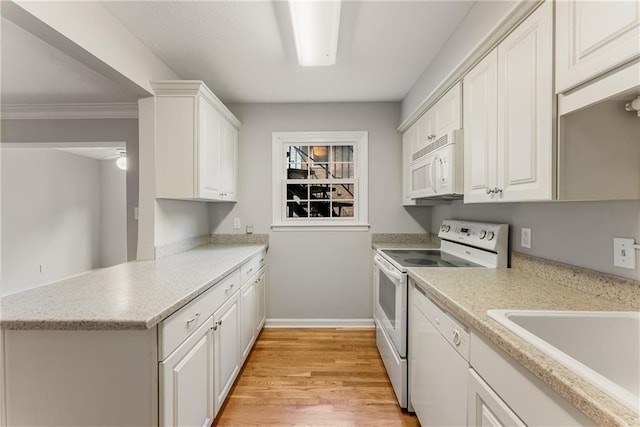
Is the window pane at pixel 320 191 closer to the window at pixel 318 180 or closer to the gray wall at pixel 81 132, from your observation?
the window at pixel 318 180

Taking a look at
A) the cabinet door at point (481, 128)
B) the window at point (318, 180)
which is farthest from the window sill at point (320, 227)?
the cabinet door at point (481, 128)

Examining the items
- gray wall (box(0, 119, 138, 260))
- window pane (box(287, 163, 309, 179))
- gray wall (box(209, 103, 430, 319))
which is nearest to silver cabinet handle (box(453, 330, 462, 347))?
gray wall (box(209, 103, 430, 319))

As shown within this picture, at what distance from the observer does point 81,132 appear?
3139mm

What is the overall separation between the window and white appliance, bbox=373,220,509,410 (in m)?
0.89

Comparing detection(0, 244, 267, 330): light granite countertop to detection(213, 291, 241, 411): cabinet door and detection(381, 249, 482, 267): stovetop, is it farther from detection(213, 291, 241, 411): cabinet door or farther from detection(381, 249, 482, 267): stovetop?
detection(381, 249, 482, 267): stovetop

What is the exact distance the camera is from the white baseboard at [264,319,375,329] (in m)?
3.10

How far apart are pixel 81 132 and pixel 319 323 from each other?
3.44 meters

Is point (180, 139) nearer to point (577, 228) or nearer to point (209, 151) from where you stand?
point (209, 151)

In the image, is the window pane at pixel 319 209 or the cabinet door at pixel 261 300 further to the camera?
the window pane at pixel 319 209

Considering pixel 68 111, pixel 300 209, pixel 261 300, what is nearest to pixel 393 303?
pixel 261 300

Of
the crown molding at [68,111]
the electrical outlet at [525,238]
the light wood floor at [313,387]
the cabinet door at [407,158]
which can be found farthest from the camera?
the crown molding at [68,111]

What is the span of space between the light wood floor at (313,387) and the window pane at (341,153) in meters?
1.96

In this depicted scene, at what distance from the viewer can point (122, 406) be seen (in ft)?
3.41

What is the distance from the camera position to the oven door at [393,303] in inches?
71.6
